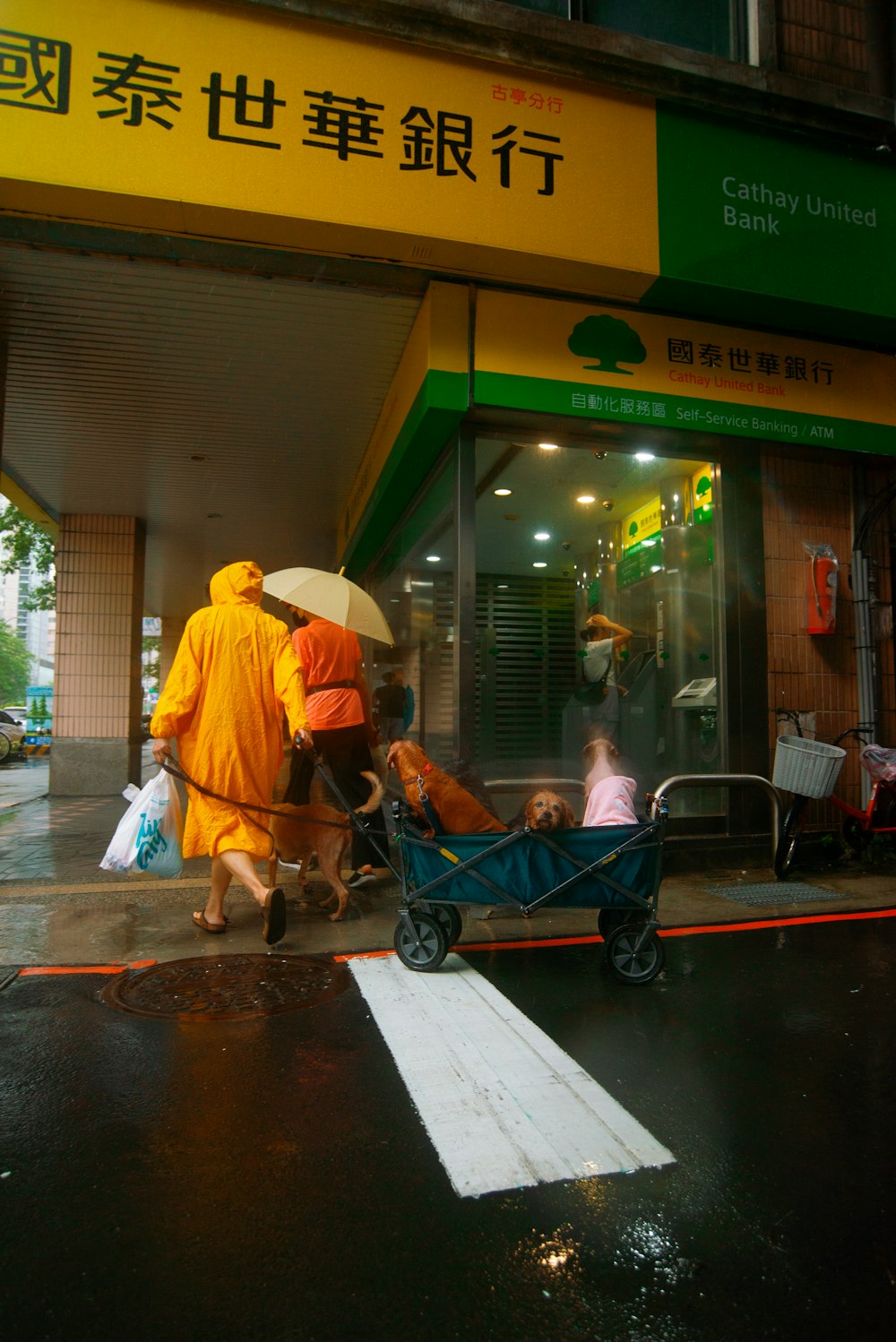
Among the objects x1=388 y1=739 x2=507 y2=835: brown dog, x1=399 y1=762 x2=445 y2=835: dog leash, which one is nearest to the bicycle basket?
x1=388 y1=739 x2=507 y2=835: brown dog

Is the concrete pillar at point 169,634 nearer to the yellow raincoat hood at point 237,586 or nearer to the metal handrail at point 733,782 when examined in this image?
the yellow raincoat hood at point 237,586

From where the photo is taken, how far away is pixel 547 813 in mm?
3990

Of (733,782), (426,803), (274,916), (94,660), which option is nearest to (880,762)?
(733,782)

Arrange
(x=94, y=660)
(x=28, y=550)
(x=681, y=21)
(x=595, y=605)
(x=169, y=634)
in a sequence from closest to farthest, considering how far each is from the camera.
A: (x=681, y=21), (x=595, y=605), (x=94, y=660), (x=28, y=550), (x=169, y=634)

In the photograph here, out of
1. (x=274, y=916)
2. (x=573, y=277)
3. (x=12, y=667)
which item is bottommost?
(x=274, y=916)

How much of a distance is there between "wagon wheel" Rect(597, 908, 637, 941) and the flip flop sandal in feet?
7.21

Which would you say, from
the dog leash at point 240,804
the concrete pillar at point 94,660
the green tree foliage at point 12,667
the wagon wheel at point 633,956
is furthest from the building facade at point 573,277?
the green tree foliage at point 12,667

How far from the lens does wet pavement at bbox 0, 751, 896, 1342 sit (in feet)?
5.97

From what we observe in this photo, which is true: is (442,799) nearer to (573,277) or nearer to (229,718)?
(229,718)

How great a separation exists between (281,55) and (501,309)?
220 cm

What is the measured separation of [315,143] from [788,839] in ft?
19.7

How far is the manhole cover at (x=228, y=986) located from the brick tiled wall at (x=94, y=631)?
28.8 ft

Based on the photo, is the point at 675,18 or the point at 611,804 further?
the point at 675,18

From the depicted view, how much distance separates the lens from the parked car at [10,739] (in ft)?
69.7
